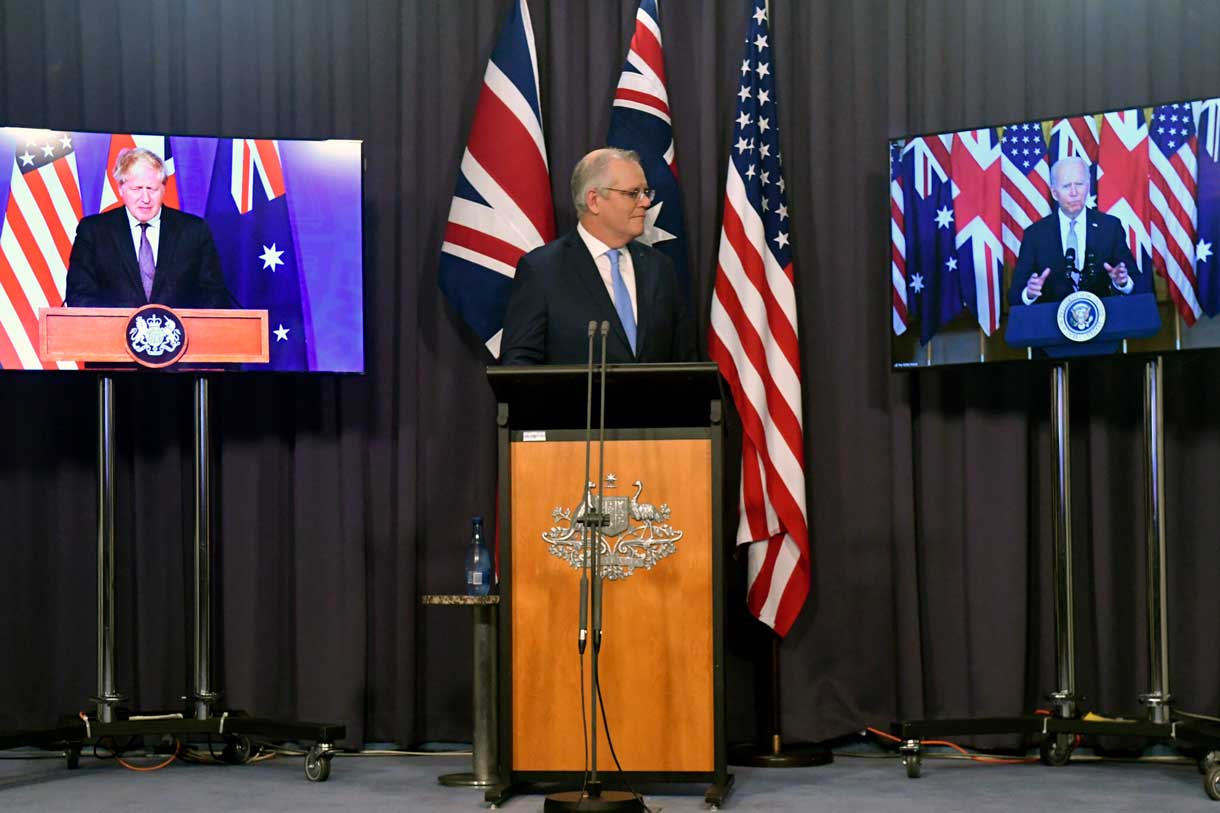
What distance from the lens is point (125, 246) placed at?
444 cm

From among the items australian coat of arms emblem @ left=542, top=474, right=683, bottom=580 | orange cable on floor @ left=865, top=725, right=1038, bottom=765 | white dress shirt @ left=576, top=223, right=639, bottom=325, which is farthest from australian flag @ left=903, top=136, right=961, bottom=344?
orange cable on floor @ left=865, top=725, right=1038, bottom=765

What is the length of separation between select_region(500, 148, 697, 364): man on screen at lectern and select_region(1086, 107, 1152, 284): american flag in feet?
4.41

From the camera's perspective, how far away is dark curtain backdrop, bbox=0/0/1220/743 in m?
4.86

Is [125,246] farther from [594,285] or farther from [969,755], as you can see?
[969,755]

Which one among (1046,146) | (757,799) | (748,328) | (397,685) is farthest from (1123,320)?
(397,685)

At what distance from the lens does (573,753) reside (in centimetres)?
379

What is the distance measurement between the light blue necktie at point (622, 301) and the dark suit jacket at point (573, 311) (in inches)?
0.8

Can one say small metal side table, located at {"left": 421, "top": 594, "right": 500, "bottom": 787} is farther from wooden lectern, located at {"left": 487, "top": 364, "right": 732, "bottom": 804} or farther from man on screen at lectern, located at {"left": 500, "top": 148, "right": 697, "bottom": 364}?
man on screen at lectern, located at {"left": 500, "top": 148, "right": 697, "bottom": 364}

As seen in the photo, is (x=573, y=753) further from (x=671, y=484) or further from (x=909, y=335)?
(x=909, y=335)

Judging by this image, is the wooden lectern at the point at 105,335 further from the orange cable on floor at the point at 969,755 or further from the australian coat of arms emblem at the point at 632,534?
the orange cable on floor at the point at 969,755

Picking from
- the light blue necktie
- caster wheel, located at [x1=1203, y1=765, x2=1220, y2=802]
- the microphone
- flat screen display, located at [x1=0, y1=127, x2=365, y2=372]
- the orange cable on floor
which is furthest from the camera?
the orange cable on floor

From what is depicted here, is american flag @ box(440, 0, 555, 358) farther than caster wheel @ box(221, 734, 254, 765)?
Yes

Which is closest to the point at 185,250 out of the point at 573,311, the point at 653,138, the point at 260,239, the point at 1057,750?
the point at 260,239

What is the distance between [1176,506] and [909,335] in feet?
3.63
